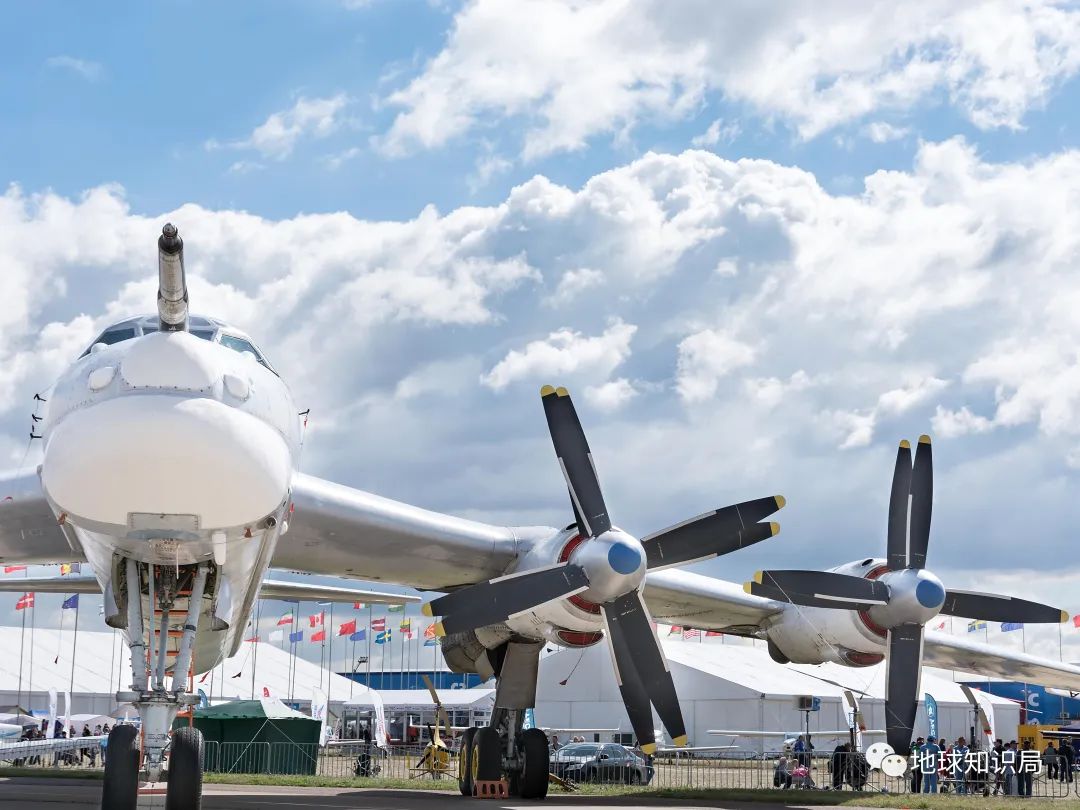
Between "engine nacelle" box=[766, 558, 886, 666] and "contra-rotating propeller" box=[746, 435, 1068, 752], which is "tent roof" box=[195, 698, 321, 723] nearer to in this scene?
"engine nacelle" box=[766, 558, 886, 666]

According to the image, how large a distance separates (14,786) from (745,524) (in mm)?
11963

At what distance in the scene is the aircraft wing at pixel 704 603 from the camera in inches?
591

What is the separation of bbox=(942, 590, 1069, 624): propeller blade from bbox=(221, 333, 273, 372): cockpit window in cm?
861

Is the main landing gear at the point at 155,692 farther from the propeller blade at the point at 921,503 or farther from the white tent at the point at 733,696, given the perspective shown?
the white tent at the point at 733,696

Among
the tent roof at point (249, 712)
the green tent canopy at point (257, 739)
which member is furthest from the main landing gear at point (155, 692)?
the tent roof at point (249, 712)

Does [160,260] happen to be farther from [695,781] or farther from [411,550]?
[695,781]

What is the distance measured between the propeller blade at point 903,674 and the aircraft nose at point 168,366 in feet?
29.3

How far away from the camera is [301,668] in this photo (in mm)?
56438

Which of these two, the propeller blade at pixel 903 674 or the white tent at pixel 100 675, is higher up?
→ the propeller blade at pixel 903 674

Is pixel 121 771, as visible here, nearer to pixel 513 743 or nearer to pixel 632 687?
pixel 632 687

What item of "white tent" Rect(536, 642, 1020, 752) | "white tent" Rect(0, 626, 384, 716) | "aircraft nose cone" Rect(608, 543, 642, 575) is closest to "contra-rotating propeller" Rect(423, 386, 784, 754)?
"aircraft nose cone" Rect(608, 543, 642, 575)

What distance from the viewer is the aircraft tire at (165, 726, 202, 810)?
26.5 ft

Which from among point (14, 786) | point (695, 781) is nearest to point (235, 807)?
point (14, 786)

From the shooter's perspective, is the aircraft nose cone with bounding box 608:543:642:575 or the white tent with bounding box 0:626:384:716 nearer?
the aircraft nose cone with bounding box 608:543:642:575
